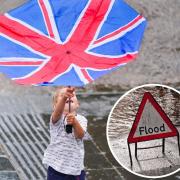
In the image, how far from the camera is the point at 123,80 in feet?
34.8

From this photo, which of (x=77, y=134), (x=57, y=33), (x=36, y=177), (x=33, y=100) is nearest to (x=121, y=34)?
(x=57, y=33)

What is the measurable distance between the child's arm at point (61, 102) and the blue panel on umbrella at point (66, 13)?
1.93ft

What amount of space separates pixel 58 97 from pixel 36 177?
6.92 feet

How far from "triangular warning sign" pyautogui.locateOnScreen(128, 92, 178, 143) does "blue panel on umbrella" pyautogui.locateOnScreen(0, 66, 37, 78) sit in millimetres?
2932

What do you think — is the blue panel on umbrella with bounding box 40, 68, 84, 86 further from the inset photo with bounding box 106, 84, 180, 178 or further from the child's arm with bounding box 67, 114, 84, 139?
the inset photo with bounding box 106, 84, 180, 178

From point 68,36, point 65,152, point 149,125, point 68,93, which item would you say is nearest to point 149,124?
point 149,125

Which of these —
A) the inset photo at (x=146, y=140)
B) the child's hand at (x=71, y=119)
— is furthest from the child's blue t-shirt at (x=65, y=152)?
the inset photo at (x=146, y=140)

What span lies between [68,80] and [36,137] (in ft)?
11.5

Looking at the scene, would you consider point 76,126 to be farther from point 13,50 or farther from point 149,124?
point 149,124

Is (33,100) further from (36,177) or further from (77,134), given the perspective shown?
(77,134)

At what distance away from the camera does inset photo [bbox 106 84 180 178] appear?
7.54 meters

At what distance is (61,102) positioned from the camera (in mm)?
5223

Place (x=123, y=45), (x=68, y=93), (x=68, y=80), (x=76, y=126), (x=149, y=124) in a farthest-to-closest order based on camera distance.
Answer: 1. (x=149, y=124)
2. (x=123, y=45)
3. (x=76, y=126)
4. (x=68, y=93)
5. (x=68, y=80)

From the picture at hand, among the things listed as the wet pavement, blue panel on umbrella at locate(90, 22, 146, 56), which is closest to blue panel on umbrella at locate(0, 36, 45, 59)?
blue panel on umbrella at locate(90, 22, 146, 56)
